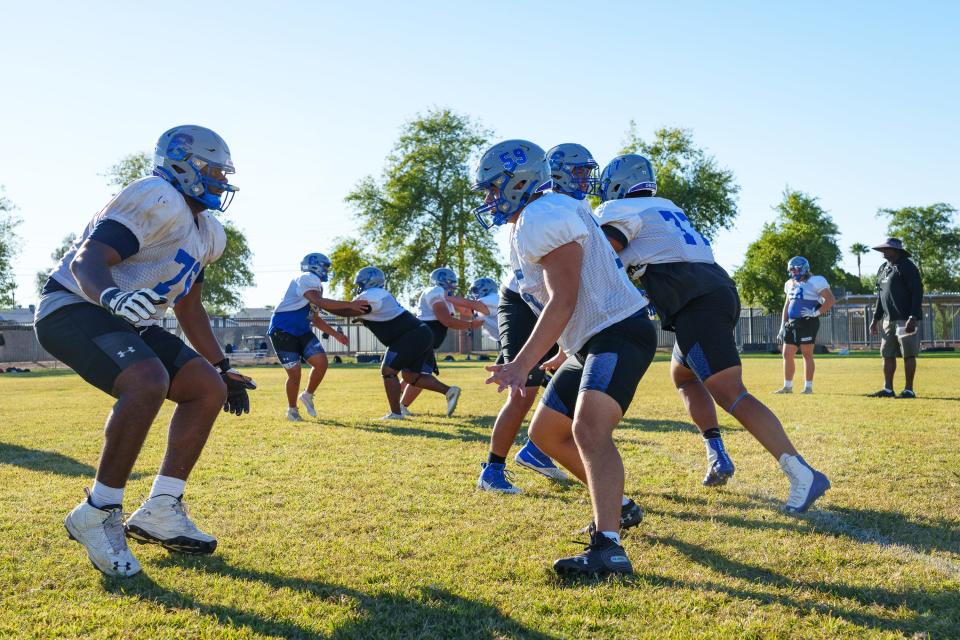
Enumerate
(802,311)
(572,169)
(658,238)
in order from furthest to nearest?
1. (802,311)
2. (572,169)
3. (658,238)

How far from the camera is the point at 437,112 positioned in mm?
52688

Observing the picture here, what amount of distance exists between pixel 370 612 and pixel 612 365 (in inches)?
59.1

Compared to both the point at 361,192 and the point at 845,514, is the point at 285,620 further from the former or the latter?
the point at 361,192

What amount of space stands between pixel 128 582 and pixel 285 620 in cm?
88

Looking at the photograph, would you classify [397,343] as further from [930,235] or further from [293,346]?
[930,235]

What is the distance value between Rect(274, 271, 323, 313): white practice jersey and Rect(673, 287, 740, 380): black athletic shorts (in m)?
6.52

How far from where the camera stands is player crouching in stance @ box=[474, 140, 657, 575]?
11.9 ft

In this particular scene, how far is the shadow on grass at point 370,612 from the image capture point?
2.92 metres

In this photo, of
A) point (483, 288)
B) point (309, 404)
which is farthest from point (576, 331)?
point (483, 288)

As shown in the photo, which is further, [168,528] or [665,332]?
[665,332]

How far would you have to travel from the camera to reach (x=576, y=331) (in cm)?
402

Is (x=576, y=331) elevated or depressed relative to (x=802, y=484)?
elevated

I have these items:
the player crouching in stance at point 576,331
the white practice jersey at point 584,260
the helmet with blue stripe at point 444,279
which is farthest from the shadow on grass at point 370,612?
the helmet with blue stripe at point 444,279

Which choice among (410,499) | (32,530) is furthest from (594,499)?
(32,530)
